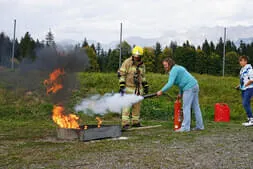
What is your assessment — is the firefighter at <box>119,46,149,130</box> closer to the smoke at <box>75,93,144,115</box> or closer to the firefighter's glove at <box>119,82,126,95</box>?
the firefighter's glove at <box>119,82,126,95</box>

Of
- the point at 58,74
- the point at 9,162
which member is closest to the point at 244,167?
the point at 9,162

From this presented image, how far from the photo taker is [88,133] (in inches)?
301

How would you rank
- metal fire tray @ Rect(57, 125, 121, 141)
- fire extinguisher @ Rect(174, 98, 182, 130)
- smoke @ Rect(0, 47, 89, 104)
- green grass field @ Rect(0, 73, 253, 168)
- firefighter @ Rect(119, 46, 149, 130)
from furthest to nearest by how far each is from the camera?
1. firefighter @ Rect(119, 46, 149, 130)
2. fire extinguisher @ Rect(174, 98, 182, 130)
3. smoke @ Rect(0, 47, 89, 104)
4. metal fire tray @ Rect(57, 125, 121, 141)
5. green grass field @ Rect(0, 73, 253, 168)

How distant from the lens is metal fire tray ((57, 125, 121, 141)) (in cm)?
763

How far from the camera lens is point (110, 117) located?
42.1 ft

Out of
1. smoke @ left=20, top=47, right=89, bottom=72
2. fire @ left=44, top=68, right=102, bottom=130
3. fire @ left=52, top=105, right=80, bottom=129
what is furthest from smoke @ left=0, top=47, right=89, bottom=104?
fire @ left=52, top=105, right=80, bottom=129

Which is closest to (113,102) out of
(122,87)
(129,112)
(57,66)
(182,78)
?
(122,87)

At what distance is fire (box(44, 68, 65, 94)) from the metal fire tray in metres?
1.07

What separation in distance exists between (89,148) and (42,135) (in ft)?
7.19

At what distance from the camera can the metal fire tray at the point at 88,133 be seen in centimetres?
763

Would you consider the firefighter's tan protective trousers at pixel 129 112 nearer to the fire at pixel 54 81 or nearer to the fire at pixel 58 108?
the fire at pixel 58 108

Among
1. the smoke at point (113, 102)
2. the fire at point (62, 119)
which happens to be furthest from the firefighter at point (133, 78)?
the fire at point (62, 119)

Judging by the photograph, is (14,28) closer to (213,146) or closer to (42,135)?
(42,135)

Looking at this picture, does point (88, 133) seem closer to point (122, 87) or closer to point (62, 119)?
point (62, 119)
